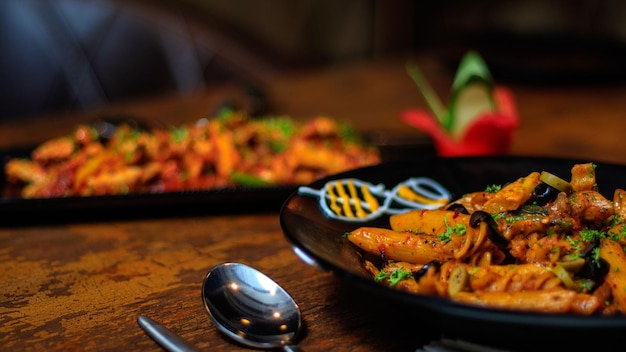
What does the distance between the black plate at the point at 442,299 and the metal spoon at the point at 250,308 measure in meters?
0.10

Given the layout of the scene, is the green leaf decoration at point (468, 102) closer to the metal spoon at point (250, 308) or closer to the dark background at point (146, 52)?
the metal spoon at point (250, 308)

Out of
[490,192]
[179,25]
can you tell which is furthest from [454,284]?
[179,25]

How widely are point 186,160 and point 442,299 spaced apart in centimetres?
97

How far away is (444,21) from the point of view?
4.94 m

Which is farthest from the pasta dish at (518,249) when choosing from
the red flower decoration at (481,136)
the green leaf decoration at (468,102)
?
the green leaf decoration at (468,102)

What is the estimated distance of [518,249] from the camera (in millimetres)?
892

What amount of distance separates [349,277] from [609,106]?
1975mm

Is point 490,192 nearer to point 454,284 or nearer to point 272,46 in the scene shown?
point 454,284

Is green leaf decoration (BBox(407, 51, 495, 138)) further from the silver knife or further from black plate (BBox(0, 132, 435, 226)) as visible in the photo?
the silver knife

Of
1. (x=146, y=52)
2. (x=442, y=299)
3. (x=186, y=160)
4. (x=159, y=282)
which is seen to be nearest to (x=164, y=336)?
(x=159, y=282)

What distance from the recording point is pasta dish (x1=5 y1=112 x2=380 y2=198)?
145cm

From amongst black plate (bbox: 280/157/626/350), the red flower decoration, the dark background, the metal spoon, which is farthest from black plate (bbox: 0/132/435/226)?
the dark background

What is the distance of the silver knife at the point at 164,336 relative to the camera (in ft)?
2.64

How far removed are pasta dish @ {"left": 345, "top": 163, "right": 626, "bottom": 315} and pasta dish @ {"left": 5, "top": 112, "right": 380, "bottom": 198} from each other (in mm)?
504
